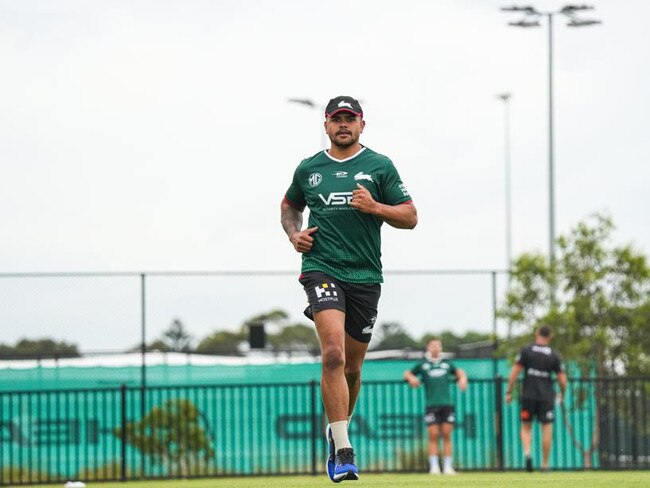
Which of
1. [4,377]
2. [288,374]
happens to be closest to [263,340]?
[288,374]

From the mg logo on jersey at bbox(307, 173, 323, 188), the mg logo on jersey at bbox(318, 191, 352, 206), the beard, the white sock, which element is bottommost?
the white sock

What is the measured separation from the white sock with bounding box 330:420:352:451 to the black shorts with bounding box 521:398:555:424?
1078cm

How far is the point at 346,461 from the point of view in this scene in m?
8.48

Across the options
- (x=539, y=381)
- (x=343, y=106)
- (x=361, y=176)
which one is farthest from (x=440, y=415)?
(x=343, y=106)

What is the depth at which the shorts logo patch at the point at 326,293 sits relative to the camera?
8703 millimetres

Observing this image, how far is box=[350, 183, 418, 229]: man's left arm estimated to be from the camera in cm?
859

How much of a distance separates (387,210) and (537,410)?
1104 cm

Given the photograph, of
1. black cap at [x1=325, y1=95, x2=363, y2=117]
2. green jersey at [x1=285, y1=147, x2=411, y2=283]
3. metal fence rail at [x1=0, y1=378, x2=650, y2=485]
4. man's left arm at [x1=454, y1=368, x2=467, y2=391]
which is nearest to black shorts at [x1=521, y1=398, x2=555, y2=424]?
man's left arm at [x1=454, y1=368, x2=467, y2=391]

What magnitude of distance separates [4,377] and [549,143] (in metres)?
14.4

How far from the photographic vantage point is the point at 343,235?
29.0ft

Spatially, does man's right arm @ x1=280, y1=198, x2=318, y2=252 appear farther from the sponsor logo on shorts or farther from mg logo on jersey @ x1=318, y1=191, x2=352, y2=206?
the sponsor logo on shorts

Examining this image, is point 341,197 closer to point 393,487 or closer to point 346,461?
point 346,461

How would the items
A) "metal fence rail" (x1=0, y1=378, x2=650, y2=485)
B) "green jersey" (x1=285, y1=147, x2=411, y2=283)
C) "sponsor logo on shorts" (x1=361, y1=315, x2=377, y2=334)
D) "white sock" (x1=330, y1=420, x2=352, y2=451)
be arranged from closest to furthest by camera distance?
"white sock" (x1=330, y1=420, x2=352, y2=451)
"green jersey" (x1=285, y1=147, x2=411, y2=283)
"sponsor logo on shorts" (x1=361, y1=315, x2=377, y2=334)
"metal fence rail" (x1=0, y1=378, x2=650, y2=485)

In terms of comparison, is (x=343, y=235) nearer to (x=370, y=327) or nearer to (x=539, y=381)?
(x=370, y=327)
